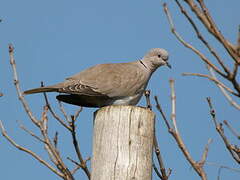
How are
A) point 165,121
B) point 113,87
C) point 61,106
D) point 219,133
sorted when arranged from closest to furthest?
point 219,133 < point 165,121 < point 61,106 < point 113,87

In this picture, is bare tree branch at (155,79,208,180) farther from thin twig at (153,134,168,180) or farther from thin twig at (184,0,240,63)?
thin twig at (153,134,168,180)

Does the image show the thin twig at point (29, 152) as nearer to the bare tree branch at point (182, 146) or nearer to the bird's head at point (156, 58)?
the bare tree branch at point (182, 146)

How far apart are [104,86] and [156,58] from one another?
4.04 feet

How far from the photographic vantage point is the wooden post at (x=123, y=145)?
2.80 meters

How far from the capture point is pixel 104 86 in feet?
15.4

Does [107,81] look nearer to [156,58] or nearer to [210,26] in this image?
[156,58]

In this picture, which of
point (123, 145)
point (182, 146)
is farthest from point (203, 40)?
point (123, 145)


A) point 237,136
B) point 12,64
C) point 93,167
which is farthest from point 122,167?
point 12,64

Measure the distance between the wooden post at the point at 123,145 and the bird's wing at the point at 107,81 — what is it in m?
1.60

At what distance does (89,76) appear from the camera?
4840mm

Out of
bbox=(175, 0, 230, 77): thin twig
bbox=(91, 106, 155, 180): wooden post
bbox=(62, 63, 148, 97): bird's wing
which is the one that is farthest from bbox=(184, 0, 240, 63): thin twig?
bbox=(62, 63, 148, 97): bird's wing

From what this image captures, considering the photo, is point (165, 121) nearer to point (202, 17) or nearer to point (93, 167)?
point (93, 167)

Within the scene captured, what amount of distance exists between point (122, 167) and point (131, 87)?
2020 millimetres

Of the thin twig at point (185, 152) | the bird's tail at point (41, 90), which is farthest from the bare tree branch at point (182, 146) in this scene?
the bird's tail at point (41, 90)
